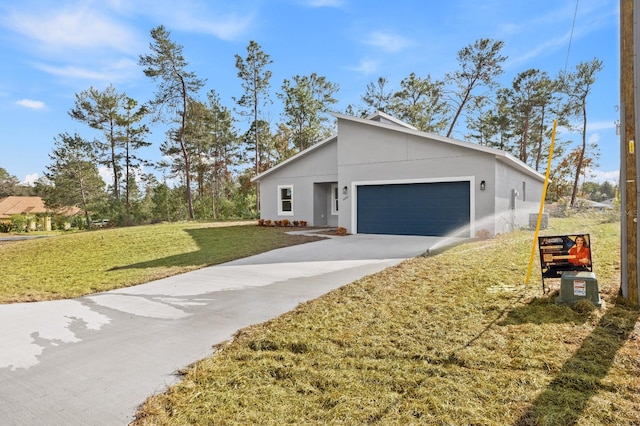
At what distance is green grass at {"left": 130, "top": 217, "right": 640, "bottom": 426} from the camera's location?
221cm

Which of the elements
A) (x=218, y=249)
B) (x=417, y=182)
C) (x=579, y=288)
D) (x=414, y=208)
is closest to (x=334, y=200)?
(x=414, y=208)

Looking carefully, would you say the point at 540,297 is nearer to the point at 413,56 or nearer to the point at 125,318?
the point at 125,318

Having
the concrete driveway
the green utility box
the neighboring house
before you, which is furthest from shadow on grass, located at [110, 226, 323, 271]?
the neighboring house

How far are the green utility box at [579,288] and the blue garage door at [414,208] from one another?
7.21m

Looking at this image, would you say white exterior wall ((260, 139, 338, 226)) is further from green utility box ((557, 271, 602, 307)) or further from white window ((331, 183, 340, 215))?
green utility box ((557, 271, 602, 307))

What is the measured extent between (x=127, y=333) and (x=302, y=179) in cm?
1314

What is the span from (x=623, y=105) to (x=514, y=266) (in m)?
3.26

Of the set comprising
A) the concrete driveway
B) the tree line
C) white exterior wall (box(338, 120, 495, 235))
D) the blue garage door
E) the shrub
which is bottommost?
the concrete driveway

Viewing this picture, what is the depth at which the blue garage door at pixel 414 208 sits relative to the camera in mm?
11453

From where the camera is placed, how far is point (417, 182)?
12008mm

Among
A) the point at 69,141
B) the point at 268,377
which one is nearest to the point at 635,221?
the point at 268,377

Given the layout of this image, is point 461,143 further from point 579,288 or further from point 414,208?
point 579,288

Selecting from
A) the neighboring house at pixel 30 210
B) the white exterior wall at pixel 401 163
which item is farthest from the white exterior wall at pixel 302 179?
the neighboring house at pixel 30 210

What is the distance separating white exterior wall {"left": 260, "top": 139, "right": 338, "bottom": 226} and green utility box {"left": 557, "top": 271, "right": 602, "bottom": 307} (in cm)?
1172
